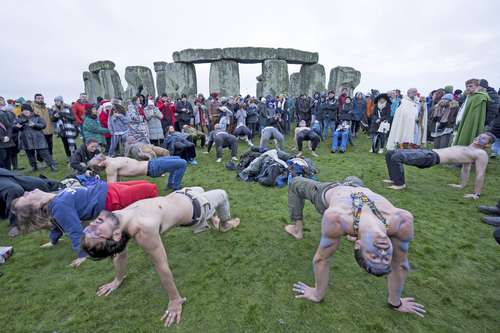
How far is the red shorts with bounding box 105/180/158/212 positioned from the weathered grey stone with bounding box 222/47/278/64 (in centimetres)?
1425

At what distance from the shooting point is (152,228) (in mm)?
1980

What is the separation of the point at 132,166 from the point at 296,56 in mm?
14386

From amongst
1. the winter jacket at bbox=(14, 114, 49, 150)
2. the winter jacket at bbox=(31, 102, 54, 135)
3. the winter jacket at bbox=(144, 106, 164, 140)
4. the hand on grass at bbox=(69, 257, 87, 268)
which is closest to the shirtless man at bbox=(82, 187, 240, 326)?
the hand on grass at bbox=(69, 257, 87, 268)

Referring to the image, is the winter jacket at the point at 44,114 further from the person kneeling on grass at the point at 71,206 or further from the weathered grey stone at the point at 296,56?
the weathered grey stone at the point at 296,56

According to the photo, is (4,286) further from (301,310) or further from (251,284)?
(301,310)

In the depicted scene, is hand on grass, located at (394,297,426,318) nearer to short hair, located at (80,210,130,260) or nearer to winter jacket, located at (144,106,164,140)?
short hair, located at (80,210,130,260)

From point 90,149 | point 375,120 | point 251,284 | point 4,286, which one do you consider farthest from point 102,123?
point 375,120

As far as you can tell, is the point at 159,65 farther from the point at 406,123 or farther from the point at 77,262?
the point at 77,262

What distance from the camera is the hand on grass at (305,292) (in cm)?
232

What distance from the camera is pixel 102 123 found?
796cm

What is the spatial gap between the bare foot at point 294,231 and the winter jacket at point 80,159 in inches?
175

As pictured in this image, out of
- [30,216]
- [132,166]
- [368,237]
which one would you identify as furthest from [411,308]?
[132,166]

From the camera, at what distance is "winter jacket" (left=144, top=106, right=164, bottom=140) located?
Result: 7.64 m

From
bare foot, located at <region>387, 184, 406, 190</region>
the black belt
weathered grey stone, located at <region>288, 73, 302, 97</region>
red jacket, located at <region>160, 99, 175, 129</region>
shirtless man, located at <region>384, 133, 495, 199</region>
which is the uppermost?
weathered grey stone, located at <region>288, 73, 302, 97</region>
